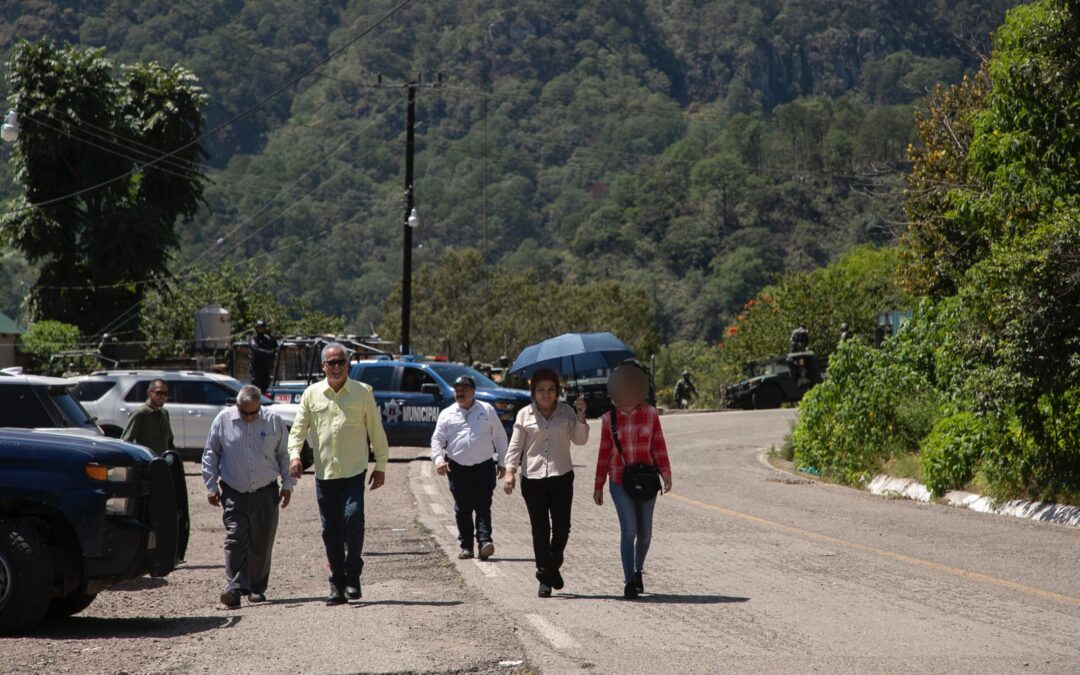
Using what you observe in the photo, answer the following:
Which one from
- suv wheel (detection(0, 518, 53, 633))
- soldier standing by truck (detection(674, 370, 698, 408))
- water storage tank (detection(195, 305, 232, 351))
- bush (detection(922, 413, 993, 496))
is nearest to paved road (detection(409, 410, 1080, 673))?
bush (detection(922, 413, 993, 496))

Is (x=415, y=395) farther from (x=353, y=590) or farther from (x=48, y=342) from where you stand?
(x=48, y=342)

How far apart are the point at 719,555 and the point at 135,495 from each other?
593 centimetres

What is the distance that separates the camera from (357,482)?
10.8 m

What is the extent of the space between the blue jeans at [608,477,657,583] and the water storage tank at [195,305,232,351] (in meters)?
37.1

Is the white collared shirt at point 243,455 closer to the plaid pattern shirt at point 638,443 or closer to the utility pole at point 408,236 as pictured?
the plaid pattern shirt at point 638,443

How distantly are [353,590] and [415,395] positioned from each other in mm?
17862

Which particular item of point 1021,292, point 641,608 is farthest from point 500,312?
point 641,608

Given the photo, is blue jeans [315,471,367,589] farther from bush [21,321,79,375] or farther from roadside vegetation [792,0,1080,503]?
bush [21,321,79,375]

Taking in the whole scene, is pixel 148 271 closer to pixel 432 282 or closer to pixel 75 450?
pixel 432 282

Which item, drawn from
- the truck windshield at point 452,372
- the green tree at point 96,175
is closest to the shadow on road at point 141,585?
the truck windshield at point 452,372

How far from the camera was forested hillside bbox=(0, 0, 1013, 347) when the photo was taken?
134375 millimetres

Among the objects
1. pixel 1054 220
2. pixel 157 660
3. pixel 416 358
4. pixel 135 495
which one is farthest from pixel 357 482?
pixel 416 358

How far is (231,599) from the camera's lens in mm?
10594

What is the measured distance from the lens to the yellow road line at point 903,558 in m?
10.9
